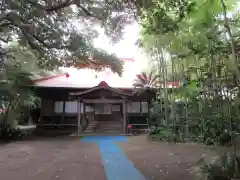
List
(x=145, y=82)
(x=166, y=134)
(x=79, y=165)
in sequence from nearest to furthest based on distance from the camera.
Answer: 1. (x=79, y=165)
2. (x=166, y=134)
3. (x=145, y=82)

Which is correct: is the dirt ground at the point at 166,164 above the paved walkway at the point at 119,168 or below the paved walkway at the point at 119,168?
above

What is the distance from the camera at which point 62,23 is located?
8.51 meters

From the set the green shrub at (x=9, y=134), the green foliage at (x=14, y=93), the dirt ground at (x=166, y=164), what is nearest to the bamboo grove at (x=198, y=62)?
the dirt ground at (x=166, y=164)

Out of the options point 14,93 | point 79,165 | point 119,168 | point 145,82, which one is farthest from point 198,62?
point 14,93

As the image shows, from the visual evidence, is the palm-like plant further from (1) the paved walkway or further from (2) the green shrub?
(1) the paved walkway

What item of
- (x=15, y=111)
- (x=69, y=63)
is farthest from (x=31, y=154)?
(x=15, y=111)

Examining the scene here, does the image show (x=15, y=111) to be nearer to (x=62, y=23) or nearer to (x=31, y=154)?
(x=31, y=154)

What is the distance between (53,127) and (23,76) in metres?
5.74

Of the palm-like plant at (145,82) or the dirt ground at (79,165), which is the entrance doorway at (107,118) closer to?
the palm-like plant at (145,82)

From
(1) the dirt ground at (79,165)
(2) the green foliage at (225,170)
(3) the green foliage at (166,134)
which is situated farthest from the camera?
(3) the green foliage at (166,134)

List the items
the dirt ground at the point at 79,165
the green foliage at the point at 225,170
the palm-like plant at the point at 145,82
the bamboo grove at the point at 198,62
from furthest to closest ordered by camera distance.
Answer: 1. the palm-like plant at the point at 145,82
2. the dirt ground at the point at 79,165
3. the bamboo grove at the point at 198,62
4. the green foliage at the point at 225,170

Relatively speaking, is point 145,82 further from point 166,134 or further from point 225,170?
point 225,170

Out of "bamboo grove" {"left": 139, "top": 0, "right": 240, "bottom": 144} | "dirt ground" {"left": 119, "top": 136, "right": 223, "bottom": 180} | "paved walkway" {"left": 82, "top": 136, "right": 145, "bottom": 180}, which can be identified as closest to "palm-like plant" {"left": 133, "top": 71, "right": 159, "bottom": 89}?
"bamboo grove" {"left": 139, "top": 0, "right": 240, "bottom": 144}

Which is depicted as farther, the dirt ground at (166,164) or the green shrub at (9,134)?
the green shrub at (9,134)
